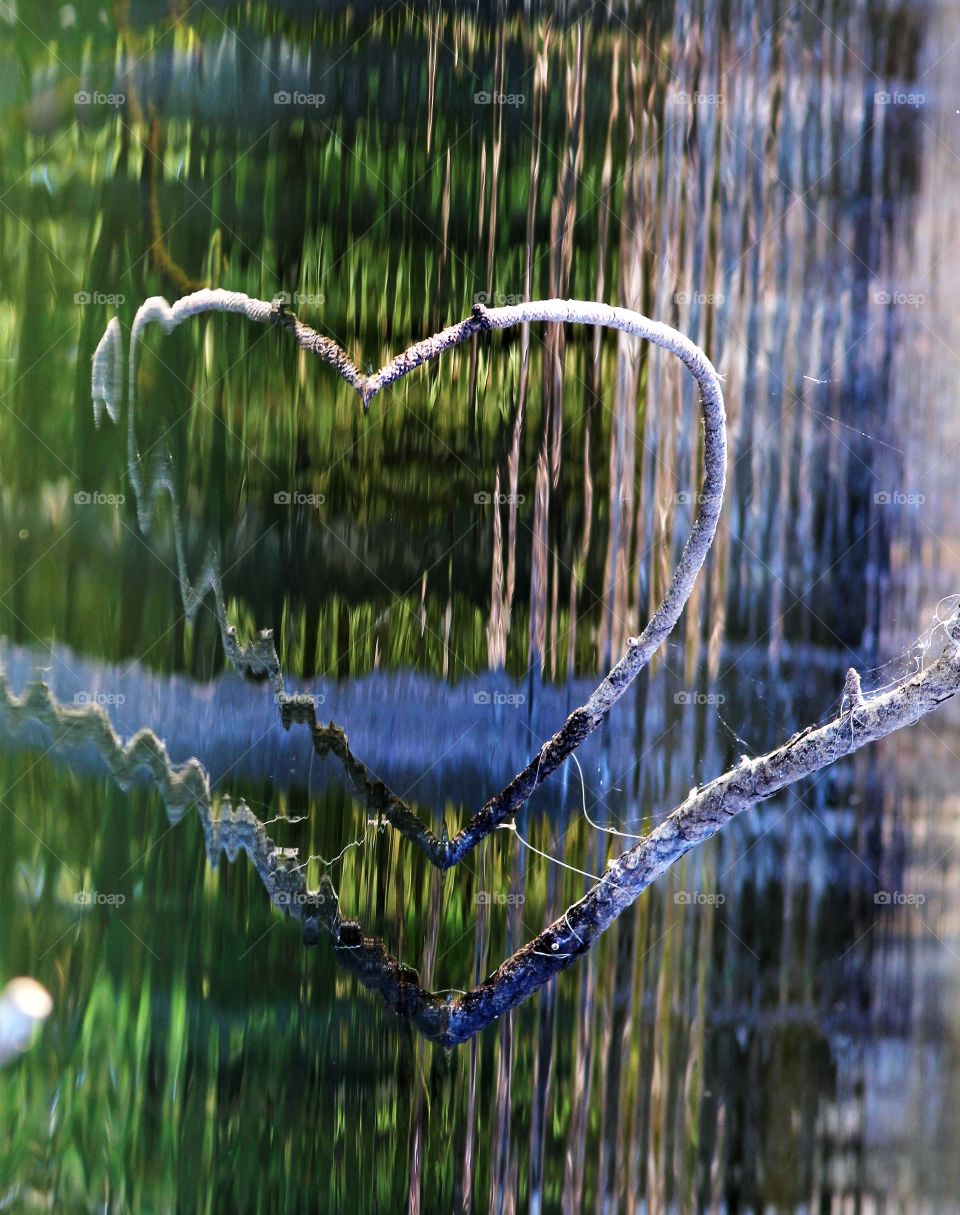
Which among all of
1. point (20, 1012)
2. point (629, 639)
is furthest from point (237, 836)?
point (629, 639)

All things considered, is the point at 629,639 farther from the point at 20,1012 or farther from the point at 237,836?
the point at 20,1012

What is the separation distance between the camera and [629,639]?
1010 millimetres

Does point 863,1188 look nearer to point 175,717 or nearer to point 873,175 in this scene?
point 175,717

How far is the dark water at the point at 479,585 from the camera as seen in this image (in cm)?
101

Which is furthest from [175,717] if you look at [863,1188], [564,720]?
[863,1188]

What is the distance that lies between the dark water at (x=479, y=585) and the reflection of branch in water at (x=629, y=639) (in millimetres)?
17

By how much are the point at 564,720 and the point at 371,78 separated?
80cm

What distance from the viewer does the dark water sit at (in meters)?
1.01

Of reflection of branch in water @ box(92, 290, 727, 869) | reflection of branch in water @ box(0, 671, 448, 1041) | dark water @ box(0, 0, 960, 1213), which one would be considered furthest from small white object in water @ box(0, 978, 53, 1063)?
reflection of branch in water @ box(92, 290, 727, 869)

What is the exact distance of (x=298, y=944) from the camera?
1.02 metres

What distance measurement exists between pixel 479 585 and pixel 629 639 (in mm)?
190

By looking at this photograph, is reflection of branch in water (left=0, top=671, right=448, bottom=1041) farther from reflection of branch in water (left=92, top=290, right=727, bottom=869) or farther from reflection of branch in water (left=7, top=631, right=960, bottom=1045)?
reflection of branch in water (left=92, top=290, right=727, bottom=869)

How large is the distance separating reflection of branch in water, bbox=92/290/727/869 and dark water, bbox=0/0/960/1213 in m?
0.02

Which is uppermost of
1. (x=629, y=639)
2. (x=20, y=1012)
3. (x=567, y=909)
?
(x=629, y=639)
